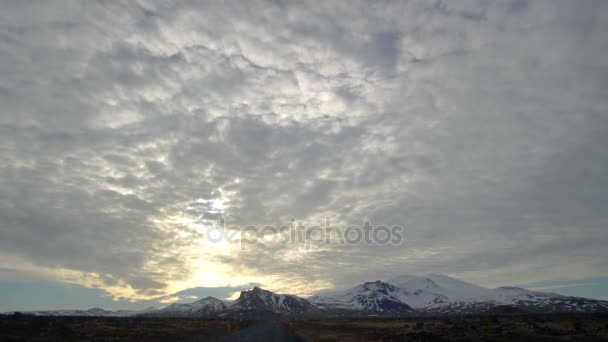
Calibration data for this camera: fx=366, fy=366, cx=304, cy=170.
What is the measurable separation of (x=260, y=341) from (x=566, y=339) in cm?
2760

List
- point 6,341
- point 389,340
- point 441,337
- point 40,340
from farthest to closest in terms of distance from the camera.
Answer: point 389,340, point 441,337, point 40,340, point 6,341

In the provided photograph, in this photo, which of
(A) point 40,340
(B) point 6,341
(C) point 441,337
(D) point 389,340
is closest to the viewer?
(B) point 6,341

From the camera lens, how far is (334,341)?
3856 cm

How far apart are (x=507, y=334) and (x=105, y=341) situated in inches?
1561

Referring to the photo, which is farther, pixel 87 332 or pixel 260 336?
pixel 87 332

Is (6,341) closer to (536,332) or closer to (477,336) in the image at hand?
(477,336)

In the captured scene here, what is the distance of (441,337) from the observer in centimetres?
3503

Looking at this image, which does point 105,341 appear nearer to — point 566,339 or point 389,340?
point 389,340

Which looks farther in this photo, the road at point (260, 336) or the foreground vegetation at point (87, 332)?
the road at point (260, 336)

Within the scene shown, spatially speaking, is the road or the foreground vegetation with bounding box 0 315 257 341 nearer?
the foreground vegetation with bounding box 0 315 257 341

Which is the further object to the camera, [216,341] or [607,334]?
[216,341]

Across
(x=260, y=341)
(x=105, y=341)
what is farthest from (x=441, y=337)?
(x=105, y=341)

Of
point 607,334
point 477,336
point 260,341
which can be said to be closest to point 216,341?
point 260,341

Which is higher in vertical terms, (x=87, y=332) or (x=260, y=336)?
(x=87, y=332)
